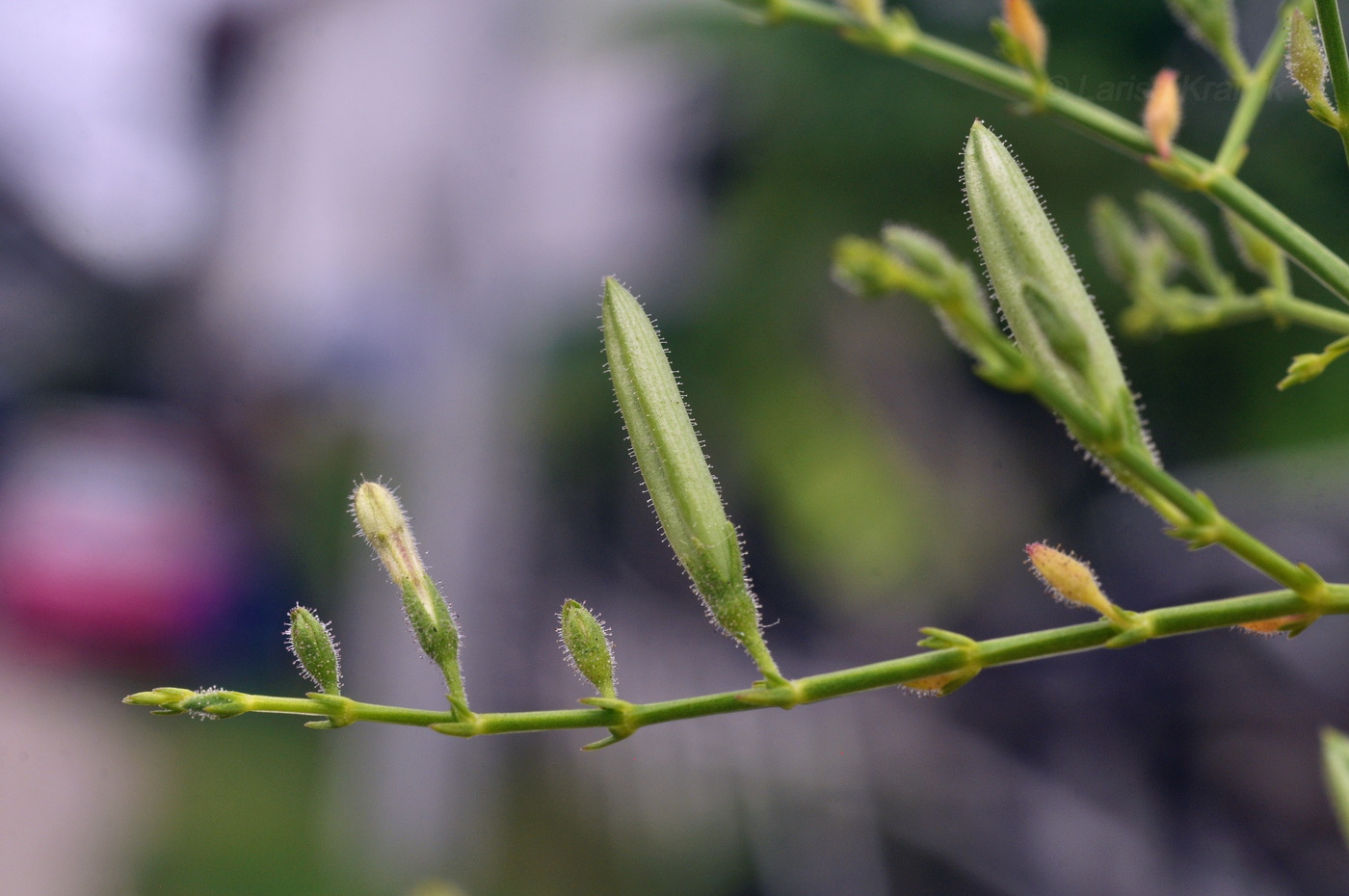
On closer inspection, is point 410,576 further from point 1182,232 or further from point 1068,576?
point 1182,232

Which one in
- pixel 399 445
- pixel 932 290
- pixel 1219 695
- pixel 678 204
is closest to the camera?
pixel 932 290

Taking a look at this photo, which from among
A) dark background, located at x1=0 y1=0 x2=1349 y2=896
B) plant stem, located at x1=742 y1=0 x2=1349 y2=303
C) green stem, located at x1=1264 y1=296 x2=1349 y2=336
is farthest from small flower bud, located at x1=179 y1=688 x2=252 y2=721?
dark background, located at x1=0 y1=0 x2=1349 y2=896

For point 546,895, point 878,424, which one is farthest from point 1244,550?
point 546,895

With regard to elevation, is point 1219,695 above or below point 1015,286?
below

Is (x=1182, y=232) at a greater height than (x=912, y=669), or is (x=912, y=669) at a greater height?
(x=1182, y=232)

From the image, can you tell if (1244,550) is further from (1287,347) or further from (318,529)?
(318,529)

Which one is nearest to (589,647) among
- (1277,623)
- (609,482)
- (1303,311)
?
(1277,623)

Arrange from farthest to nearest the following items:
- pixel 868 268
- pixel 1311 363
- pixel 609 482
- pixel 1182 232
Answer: pixel 609 482 → pixel 1182 232 → pixel 1311 363 → pixel 868 268
